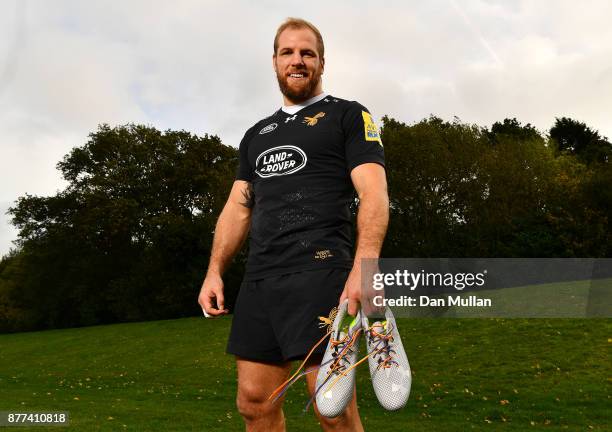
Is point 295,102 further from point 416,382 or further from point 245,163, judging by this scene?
point 416,382

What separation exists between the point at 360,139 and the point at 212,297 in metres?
1.53

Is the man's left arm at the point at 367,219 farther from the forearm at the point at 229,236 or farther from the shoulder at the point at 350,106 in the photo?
the forearm at the point at 229,236

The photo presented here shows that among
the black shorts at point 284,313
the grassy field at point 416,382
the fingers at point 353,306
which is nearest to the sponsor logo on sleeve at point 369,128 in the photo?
the black shorts at point 284,313

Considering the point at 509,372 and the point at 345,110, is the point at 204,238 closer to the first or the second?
the point at 509,372

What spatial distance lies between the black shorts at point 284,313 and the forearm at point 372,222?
1.15 feet

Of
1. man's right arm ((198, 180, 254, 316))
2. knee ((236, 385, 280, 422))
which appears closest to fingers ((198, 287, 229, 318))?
man's right arm ((198, 180, 254, 316))

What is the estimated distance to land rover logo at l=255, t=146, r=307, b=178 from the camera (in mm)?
4340

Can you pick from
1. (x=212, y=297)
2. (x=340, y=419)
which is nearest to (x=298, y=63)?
(x=212, y=297)

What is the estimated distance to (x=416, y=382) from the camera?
1883cm

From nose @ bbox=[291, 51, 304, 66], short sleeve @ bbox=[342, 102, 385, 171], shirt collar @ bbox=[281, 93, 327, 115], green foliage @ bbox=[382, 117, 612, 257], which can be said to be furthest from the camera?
green foliage @ bbox=[382, 117, 612, 257]

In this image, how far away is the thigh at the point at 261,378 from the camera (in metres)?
4.34

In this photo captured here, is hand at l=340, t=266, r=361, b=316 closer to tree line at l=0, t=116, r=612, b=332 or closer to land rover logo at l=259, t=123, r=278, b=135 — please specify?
land rover logo at l=259, t=123, r=278, b=135

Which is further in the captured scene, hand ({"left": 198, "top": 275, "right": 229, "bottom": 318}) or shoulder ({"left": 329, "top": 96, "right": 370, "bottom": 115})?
hand ({"left": 198, "top": 275, "right": 229, "bottom": 318})

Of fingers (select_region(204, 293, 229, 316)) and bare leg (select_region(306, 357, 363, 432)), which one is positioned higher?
fingers (select_region(204, 293, 229, 316))
